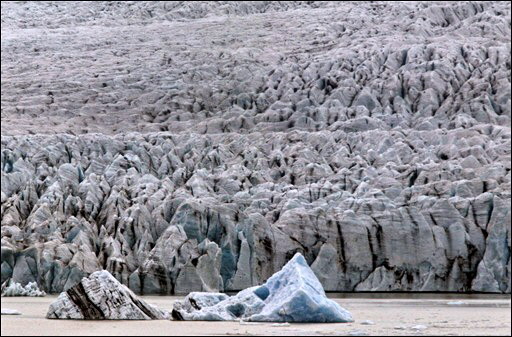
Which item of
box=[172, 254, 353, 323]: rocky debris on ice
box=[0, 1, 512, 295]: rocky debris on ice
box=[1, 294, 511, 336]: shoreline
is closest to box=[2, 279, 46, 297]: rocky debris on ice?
box=[0, 1, 512, 295]: rocky debris on ice

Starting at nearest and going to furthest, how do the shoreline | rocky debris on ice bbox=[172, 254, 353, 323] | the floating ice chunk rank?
the shoreline → the floating ice chunk → rocky debris on ice bbox=[172, 254, 353, 323]

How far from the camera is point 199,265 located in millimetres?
19547

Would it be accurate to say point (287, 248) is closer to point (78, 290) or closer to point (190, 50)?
point (78, 290)

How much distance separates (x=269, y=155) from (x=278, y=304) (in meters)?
16.9

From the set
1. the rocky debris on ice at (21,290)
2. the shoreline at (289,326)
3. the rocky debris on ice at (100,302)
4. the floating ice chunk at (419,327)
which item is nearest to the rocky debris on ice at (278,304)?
the shoreline at (289,326)

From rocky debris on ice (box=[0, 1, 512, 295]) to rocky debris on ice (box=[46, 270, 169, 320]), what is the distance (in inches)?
372

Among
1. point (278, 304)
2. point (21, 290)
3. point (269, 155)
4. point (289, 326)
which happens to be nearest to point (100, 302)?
point (278, 304)

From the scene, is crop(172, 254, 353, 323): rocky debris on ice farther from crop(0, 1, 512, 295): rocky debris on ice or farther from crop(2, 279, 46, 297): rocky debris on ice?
crop(0, 1, 512, 295): rocky debris on ice

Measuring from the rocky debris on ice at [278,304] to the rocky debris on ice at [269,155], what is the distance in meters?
8.90

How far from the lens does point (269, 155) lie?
26750 millimetres

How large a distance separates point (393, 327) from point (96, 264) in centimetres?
1196

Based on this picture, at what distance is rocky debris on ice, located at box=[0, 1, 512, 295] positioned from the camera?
808 inches

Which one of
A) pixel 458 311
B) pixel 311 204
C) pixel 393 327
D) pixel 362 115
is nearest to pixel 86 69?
pixel 362 115

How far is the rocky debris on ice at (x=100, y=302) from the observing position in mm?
9742
